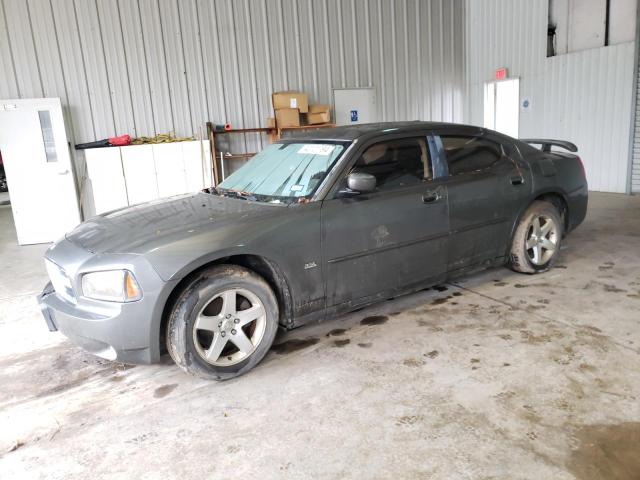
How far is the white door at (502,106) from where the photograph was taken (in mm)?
10352

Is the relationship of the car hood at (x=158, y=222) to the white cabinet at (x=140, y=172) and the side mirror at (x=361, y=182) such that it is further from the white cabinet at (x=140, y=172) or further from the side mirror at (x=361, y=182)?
the white cabinet at (x=140, y=172)

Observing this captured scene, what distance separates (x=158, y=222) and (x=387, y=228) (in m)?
1.50

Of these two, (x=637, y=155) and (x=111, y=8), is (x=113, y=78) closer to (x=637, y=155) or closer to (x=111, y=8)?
(x=111, y=8)

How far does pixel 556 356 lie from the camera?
289cm

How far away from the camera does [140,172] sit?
8477 millimetres

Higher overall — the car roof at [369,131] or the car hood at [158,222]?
the car roof at [369,131]

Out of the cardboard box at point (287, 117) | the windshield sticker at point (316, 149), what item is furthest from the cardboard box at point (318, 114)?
the windshield sticker at point (316, 149)

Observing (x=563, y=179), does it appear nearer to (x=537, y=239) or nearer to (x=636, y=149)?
(x=537, y=239)

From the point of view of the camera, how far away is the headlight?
2.58 m

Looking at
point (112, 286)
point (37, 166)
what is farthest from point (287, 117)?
point (112, 286)

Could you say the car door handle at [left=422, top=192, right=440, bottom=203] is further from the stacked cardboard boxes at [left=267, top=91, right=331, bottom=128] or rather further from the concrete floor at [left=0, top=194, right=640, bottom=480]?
the stacked cardboard boxes at [left=267, top=91, right=331, bottom=128]

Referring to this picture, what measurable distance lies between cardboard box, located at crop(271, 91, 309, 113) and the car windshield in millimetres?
5800

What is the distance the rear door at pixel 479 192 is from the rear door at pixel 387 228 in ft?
0.46

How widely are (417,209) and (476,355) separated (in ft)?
3.54
